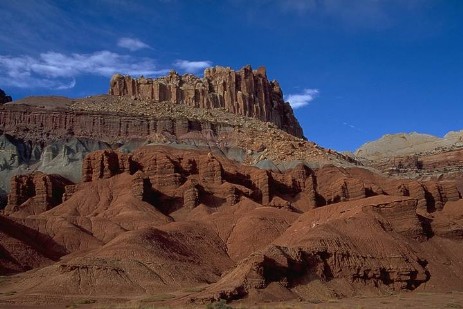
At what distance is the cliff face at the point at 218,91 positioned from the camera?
520 ft

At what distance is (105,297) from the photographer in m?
46.5

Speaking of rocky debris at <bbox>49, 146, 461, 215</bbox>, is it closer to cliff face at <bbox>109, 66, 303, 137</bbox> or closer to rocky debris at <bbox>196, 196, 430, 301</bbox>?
rocky debris at <bbox>196, 196, 430, 301</bbox>

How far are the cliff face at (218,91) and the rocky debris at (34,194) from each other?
2331 inches

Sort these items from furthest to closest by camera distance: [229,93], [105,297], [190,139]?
[229,93], [190,139], [105,297]

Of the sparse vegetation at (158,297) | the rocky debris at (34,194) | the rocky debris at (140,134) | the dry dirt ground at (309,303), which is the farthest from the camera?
the rocky debris at (140,134)

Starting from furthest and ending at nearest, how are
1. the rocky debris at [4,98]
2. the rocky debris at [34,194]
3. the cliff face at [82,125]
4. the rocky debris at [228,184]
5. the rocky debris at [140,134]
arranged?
the rocky debris at [4,98] < the cliff face at [82,125] < the rocky debris at [140,134] < the rocky debris at [34,194] < the rocky debris at [228,184]

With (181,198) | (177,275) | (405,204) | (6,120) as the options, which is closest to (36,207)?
(181,198)

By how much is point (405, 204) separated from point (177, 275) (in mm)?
24786

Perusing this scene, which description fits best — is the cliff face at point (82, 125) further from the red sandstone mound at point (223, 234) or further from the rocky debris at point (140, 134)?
the red sandstone mound at point (223, 234)

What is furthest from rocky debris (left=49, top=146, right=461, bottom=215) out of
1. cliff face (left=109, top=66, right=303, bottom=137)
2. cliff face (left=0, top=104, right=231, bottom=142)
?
cliff face (left=109, top=66, right=303, bottom=137)

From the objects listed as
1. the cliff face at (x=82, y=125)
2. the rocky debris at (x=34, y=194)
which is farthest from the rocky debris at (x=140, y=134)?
the rocky debris at (x=34, y=194)

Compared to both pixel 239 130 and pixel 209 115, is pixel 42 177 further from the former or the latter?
pixel 209 115

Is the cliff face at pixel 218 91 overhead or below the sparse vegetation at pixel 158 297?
overhead

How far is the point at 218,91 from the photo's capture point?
16688cm
